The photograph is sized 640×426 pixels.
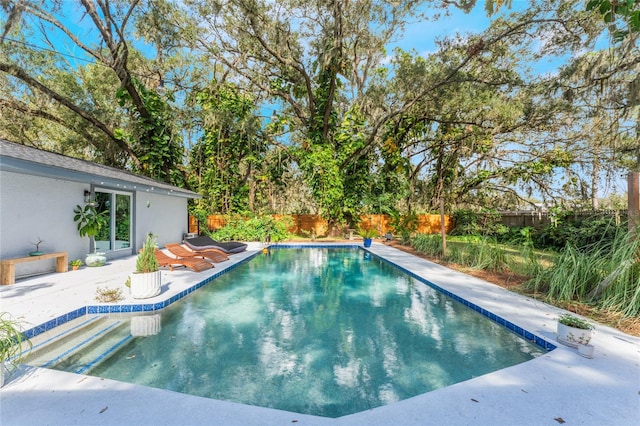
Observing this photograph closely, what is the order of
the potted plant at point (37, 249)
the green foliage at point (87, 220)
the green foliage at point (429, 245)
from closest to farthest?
the potted plant at point (37, 249) → the green foliage at point (87, 220) → the green foliage at point (429, 245)

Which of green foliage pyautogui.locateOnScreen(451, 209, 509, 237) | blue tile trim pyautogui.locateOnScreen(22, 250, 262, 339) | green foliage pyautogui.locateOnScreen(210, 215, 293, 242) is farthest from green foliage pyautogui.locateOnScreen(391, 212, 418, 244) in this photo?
blue tile trim pyautogui.locateOnScreen(22, 250, 262, 339)

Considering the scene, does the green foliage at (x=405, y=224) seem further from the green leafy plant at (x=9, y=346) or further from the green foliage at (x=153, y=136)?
A: the green leafy plant at (x=9, y=346)

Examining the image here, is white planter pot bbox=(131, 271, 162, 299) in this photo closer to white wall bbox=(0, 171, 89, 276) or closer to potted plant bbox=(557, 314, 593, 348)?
white wall bbox=(0, 171, 89, 276)

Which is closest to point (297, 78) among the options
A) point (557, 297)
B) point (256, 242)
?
point (256, 242)

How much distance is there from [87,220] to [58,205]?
0.68 m

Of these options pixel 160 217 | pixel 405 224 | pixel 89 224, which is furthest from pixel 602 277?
pixel 160 217

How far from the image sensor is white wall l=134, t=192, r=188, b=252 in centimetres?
945

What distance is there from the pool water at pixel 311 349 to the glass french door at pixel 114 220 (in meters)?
4.71

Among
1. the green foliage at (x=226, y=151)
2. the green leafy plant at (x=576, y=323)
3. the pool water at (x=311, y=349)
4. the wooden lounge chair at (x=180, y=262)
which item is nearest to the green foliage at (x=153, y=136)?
the green foliage at (x=226, y=151)

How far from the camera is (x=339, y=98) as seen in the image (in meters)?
17.0

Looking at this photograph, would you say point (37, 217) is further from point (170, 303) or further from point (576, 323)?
point (576, 323)

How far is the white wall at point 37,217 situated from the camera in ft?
18.3

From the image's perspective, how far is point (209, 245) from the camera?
847cm

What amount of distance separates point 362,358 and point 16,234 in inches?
274
